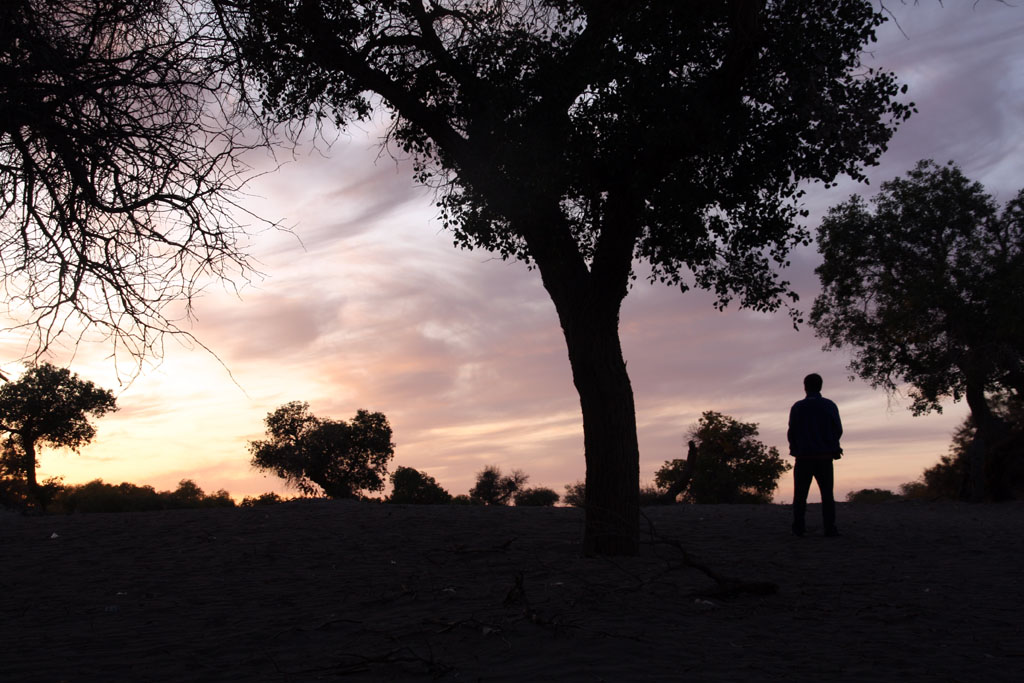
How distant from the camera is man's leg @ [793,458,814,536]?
461 inches

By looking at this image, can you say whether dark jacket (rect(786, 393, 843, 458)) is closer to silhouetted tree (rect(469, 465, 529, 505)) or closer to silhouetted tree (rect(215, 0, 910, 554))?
silhouetted tree (rect(215, 0, 910, 554))

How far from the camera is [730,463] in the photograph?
25.7m

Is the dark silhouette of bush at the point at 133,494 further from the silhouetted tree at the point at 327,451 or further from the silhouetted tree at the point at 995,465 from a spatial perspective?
the silhouetted tree at the point at 995,465

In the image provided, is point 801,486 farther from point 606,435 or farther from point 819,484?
point 606,435

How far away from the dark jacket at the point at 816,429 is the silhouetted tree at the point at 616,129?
2.40 meters

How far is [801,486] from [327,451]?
80.5 feet

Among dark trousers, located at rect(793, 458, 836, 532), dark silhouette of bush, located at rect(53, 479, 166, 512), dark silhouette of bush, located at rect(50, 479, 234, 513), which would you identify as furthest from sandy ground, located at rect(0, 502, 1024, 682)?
dark silhouette of bush, located at rect(50, 479, 234, 513)

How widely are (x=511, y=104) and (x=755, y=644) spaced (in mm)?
7239

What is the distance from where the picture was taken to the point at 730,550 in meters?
10.6

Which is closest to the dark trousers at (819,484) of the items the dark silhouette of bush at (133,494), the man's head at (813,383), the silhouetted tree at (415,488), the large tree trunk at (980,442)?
the man's head at (813,383)

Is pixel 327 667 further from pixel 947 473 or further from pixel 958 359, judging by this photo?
pixel 947 473

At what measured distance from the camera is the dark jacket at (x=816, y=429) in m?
11.5

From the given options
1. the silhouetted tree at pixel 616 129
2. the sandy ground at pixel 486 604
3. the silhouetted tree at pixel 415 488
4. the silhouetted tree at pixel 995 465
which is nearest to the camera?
the sandy ground at pixel 486 604

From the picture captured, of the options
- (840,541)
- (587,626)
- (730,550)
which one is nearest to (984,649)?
(587,626)
